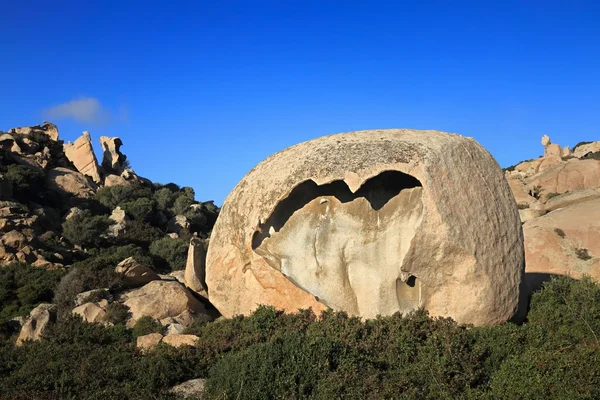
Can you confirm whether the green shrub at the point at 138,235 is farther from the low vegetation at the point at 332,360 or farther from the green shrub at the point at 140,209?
the low vegetation at the point at 332,360

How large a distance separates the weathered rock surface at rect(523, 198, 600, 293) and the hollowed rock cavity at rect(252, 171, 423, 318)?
24.3ft

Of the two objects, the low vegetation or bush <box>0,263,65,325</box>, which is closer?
the low vegetation

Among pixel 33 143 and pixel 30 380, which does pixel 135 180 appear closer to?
pixel 33 143

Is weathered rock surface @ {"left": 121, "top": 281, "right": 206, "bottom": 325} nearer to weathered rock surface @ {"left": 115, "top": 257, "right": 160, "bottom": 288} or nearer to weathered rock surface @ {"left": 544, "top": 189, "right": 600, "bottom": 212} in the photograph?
weathered rock surface @ {"left": 115, "top": 257, "right": 160, "bottom": 288}

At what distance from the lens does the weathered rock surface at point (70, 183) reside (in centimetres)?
3603

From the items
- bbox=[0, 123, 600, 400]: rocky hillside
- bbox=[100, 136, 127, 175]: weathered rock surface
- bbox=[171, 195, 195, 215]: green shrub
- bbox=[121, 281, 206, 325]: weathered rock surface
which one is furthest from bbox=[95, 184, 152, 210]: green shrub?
bbox=[121, 281, 206, 325]: weathered rock surface

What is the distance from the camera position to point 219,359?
1017 cm

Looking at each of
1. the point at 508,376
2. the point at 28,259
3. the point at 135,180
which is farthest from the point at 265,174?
the point at 135,180

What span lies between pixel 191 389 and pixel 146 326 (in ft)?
11.7

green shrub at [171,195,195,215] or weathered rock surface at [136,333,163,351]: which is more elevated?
green shrub at [171,195,195,215]

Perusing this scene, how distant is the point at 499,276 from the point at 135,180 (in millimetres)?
34850

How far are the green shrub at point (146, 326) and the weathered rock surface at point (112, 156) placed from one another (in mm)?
32952

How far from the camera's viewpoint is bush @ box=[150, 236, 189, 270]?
22.6 metres

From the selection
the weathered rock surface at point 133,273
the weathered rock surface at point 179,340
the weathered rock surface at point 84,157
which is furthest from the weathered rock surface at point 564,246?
the weathered rock surface at point 84,157
